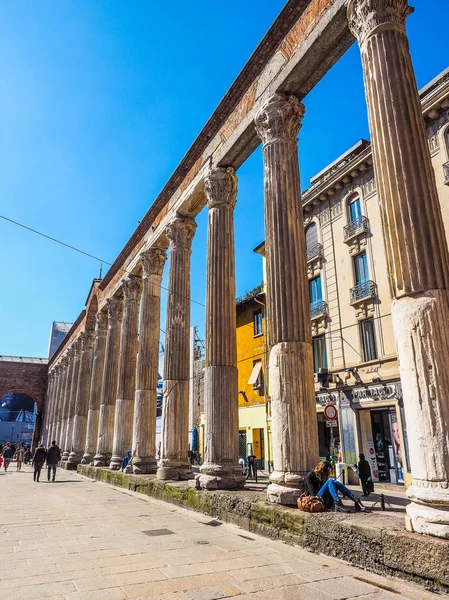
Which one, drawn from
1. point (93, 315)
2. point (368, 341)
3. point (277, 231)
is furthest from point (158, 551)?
point (93, 315)

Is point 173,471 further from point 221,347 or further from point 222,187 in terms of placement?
point 222,187

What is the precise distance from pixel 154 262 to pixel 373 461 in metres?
9.83

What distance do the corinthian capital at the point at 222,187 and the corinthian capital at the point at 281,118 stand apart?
213 centimetres

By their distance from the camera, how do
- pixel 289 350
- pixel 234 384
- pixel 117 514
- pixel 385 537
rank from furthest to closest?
1. pixel 234 384
2. pixel 117 514
3. pixel 289 350
4. pixel 385 537

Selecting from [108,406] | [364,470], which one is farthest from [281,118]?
[108,406]

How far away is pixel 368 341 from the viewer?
15.4 m

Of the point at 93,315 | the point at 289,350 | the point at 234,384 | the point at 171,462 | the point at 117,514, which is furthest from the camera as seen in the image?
the point at 93,315

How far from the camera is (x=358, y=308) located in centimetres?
1579

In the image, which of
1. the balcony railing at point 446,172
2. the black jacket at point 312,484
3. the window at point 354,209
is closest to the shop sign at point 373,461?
the window at point 354,209

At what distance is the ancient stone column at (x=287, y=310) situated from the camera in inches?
260

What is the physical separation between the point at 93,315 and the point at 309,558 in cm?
2112

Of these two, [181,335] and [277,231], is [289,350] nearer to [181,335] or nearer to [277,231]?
[277,231]

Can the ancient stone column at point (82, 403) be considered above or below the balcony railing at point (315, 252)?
below

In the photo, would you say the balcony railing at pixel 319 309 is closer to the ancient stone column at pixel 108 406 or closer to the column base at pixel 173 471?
the ancient stone column at pixel 108 406
